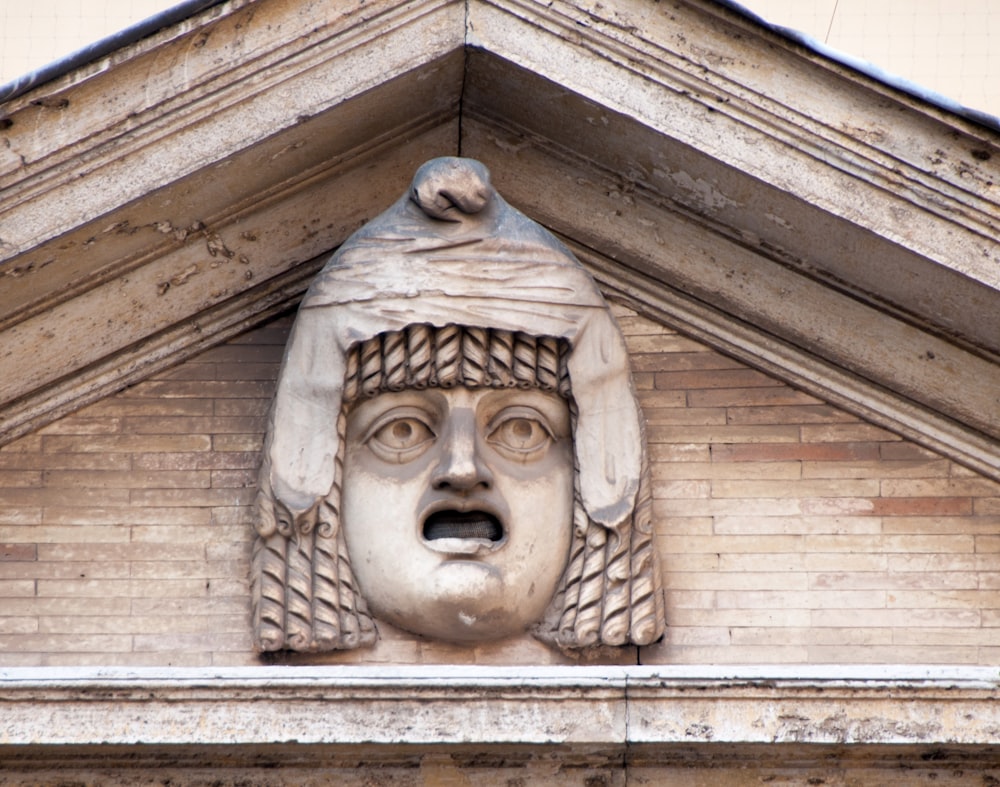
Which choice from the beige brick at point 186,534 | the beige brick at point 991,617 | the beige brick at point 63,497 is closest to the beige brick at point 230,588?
the beige brick at point 186,534

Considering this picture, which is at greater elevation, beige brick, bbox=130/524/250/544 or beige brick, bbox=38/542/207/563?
beige brick, bbox=130/524/250/544

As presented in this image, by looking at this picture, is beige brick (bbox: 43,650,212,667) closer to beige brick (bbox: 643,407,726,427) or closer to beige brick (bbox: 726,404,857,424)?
beige brick (bbox: 643,407,726,427)

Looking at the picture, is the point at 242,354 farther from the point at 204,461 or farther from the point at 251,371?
the point at 204,461

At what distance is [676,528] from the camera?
213 inches

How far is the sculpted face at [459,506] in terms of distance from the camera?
16.9 feet

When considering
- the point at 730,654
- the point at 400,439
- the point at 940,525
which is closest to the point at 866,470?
the point at 940,525

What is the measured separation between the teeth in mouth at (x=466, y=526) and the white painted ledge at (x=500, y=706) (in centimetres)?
45

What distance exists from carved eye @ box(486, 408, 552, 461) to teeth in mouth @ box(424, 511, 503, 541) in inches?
7.2

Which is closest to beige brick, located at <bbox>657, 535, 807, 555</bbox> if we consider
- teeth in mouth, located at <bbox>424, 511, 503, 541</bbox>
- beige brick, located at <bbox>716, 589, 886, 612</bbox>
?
beige brick, located at <bbox>716, 589, 886, 612</bbox>

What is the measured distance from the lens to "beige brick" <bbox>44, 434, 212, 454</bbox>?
548 centimetres

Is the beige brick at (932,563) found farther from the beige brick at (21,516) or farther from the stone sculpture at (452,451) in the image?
the beige brick at (21,516)

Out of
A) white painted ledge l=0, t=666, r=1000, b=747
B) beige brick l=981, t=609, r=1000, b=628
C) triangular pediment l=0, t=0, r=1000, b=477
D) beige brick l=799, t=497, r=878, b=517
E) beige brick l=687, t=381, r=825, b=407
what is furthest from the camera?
beige brick l=687, t=381, r=825, b=407

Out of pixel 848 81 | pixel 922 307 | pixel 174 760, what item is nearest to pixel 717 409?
pixel 922 307

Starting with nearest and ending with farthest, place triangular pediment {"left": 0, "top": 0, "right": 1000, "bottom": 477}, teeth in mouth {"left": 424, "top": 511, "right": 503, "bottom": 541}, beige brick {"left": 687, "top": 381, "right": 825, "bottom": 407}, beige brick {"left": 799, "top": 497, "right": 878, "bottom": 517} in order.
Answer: triangular pediment {"left": 0, "top": 0, "right": 1000, "bottom": 477}, teeth in mouth {"left": 424, "top": 511, "right": 503, "bottom": 541}, beige brick {"left": 799, "top": 497, "right": 878, "bottom": 517}, beige brick {"left": 687, "top": 381, "right": 825, "bottom": 407}
